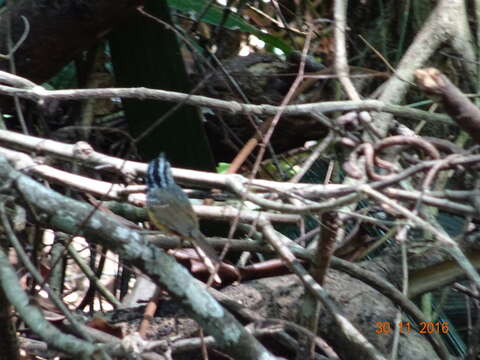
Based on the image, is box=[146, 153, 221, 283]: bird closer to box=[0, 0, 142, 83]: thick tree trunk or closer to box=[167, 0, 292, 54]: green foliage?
box=[0, 0, 142, 83]: thick tree trunk

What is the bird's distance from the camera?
2.35m

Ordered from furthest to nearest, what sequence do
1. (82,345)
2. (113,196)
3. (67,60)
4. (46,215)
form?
(67,60)
(113,196)
(46,215)
(82,345)

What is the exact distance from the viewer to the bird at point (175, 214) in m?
2.35

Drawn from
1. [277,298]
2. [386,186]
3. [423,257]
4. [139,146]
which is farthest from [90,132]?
[386,186]

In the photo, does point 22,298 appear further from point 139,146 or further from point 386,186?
point 139,146

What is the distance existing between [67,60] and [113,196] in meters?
1.32

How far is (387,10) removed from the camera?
3.86 meters

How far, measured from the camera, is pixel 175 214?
2441 mm

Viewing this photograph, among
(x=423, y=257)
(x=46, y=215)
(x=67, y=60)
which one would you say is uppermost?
(x=67, y=60)

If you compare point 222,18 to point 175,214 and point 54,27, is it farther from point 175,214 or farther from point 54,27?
point 175,214
